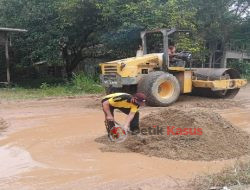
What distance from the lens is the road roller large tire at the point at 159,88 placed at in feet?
41.4

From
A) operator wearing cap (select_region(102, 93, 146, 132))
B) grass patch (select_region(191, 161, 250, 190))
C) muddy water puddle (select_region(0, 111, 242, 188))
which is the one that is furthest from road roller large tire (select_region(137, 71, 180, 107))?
grass patch (select_region(191, 161, 250, 190))

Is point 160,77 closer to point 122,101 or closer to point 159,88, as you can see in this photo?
point 159,88

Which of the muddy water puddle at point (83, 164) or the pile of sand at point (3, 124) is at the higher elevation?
the pile of sand at point (3, 124)

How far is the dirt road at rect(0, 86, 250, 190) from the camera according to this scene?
5.70m

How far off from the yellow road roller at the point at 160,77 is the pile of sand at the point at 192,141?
14.4ft

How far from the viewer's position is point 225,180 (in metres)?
5.30

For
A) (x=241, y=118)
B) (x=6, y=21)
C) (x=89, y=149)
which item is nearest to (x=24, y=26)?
(x=6, y=21)

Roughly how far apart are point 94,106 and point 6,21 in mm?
8916

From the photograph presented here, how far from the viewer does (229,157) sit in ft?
23.0

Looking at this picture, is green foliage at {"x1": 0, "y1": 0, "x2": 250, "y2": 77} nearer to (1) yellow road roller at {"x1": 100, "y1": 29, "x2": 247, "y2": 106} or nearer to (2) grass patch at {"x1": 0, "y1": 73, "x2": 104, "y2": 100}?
(2) grass patch at {"x1": 0, "y1": 73, "x2": 104, "y2": 100}

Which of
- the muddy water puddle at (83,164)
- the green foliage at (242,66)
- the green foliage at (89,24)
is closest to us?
the muddy water puddle at (83,164)

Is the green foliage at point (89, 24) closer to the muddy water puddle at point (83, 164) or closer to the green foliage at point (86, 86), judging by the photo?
the green foliage at point (86, 86)

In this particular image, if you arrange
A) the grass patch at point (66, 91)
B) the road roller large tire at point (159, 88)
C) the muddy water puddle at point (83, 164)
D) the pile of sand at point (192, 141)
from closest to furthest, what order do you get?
the muddy water puddle at point (83, 164)
the pile of sand at point (192, 141)
the road roller large tire at point (159, 88)
the grass patch at point (66, 91)

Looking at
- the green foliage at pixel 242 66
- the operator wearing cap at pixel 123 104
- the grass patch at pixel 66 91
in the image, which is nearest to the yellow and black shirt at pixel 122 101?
the operator wearing cap at pixel 123 104
